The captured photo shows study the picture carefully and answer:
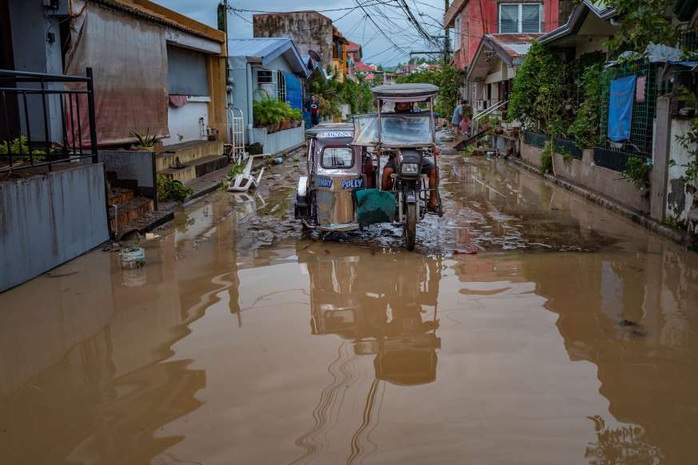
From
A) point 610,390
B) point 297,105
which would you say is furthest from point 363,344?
point 297,105

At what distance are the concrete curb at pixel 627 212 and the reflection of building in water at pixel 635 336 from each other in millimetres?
645

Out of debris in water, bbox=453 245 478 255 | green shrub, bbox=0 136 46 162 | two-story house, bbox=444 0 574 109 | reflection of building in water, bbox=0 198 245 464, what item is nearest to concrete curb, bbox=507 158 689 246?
debris in water, bbox=453 245 478 255

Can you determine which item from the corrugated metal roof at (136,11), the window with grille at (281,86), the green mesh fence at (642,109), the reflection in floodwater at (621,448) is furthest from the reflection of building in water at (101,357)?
the window with grille at (281,86)

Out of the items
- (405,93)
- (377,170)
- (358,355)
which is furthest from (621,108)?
(358,355)

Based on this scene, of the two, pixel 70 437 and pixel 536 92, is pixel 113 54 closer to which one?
pixel 70 437

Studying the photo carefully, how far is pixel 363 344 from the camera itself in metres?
5.55

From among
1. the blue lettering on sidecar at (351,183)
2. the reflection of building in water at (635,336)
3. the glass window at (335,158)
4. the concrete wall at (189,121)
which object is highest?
the concrete wall at (189,121)

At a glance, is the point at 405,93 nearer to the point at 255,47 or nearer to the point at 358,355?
the point at 358,355

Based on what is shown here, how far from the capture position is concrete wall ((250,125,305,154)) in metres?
22.7

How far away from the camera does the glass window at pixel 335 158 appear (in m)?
9.43

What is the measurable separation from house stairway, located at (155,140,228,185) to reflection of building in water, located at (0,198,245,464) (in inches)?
252

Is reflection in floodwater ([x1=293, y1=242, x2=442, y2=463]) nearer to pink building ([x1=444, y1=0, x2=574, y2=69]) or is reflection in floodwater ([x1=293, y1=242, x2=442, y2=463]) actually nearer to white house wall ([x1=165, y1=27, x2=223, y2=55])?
white house wall ([x1=165, y1=27, x2=223, y2=55])

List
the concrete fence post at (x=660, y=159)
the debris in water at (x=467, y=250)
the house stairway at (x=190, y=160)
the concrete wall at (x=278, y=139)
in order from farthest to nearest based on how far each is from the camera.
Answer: the concrete wall at (x=278, y=139), the house stairway at (x=190, y=160), the concrete fence post at (x=660, y=159), the debris in water at (x=467, y=250)

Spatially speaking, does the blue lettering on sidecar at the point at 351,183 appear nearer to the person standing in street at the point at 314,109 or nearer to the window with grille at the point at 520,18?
the window with grille at the point at 520,18
